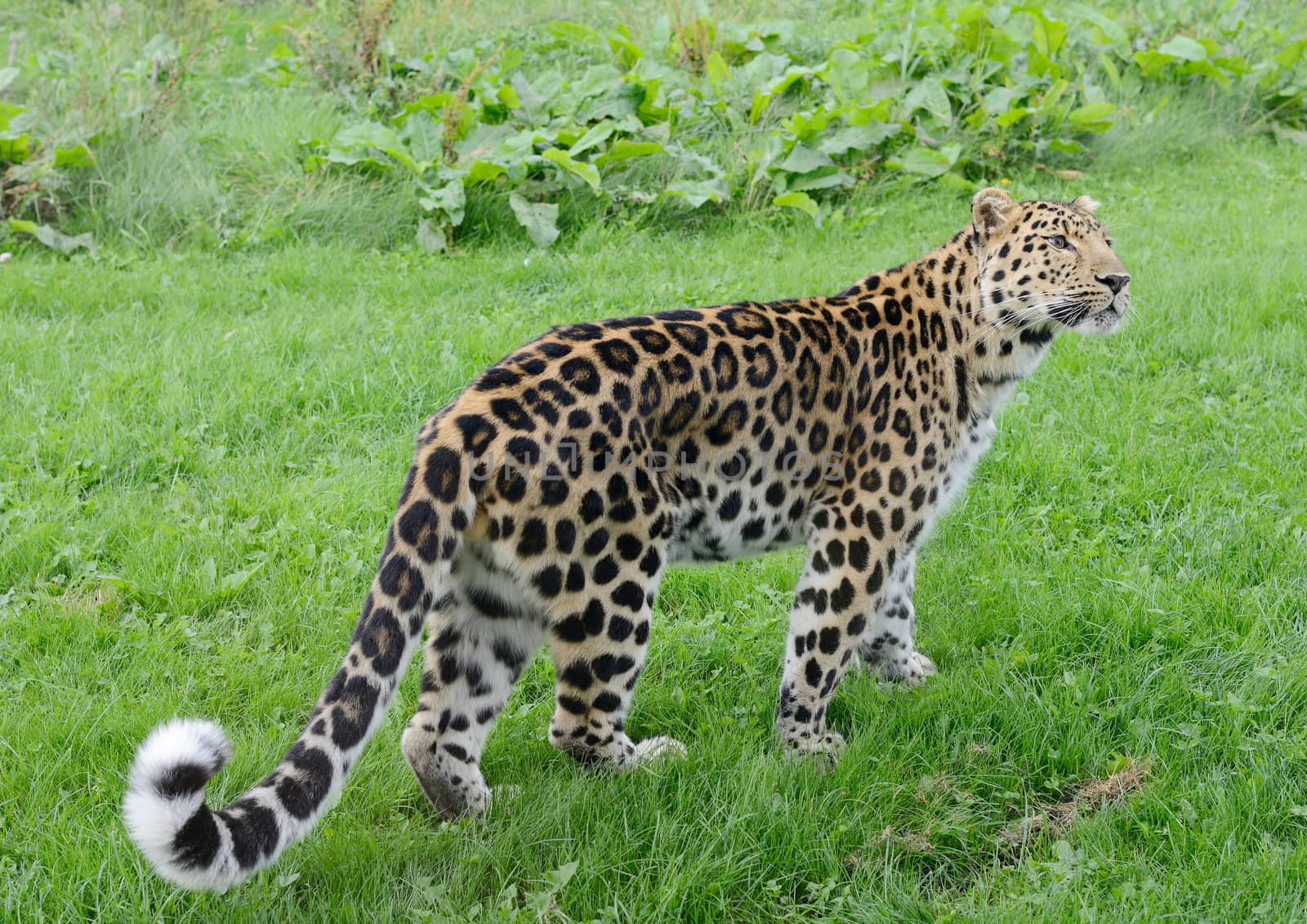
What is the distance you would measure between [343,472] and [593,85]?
18.5 feet

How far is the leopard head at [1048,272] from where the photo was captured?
5.45 metres

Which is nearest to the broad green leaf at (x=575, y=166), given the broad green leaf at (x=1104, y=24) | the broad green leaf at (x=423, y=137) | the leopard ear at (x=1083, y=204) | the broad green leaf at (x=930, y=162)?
the broad green leaf at (x=423, y=137)

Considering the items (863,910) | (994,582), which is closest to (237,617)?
(863,910)

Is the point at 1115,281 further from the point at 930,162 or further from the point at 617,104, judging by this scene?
the point at 617,104

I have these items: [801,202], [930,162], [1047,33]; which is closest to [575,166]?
[801,202]

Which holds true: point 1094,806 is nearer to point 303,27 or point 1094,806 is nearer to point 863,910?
point 863,910

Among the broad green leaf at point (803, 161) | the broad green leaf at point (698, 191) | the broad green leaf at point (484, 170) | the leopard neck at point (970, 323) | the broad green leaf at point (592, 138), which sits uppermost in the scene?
the leopard neck at point (970, 323)

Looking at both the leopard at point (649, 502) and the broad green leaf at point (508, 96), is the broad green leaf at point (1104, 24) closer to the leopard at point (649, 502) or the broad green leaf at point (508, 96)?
the broad green leaf at point (508, 96)

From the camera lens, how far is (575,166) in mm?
10305

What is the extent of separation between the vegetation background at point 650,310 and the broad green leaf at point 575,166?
54 mm

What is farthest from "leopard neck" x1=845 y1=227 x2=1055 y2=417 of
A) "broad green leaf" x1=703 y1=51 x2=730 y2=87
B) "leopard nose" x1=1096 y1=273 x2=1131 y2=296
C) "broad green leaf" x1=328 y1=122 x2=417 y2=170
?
"broad green leaf" x1=703 y1=51 x2=730 y2=87

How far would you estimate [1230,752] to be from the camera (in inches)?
194

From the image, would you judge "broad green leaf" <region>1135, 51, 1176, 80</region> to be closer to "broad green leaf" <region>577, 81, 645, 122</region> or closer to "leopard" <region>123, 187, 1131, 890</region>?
"broad green leaf" <region>577, 81, 645, 122</region>

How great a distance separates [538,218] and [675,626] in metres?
5.17
